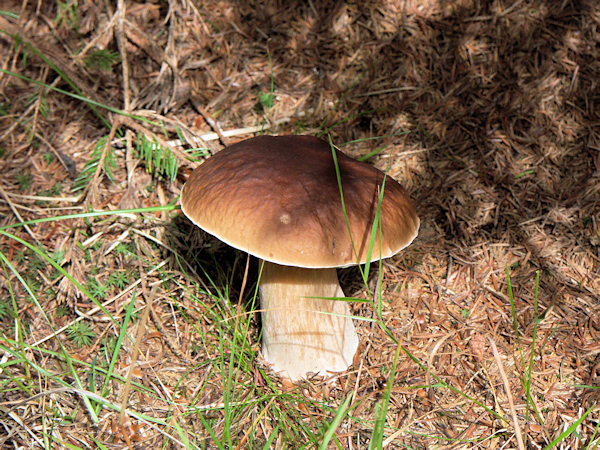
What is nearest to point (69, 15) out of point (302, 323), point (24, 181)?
point (24, 181)

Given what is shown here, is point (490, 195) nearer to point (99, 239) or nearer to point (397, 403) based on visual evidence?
point (397, 403)

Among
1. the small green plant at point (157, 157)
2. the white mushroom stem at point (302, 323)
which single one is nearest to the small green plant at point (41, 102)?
the small green plant at point (157, 157)

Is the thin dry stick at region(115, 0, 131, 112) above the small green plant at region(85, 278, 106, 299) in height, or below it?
above

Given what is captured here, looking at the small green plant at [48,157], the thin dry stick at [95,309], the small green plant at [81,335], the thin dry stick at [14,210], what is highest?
the small green plant at [48,157]

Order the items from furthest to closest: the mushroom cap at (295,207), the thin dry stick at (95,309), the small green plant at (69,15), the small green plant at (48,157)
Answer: the small green plant at (69,15), the small green plant at (48,157), the thin dry stick at (95,309), the mushroom cap at (295,207)

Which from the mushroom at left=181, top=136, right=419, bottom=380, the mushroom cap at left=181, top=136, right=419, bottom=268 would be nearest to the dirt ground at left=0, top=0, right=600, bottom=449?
the mushroom at left=181, top=136, right=419, bottom=380

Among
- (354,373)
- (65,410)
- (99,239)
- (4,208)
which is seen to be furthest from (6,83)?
(354,373)

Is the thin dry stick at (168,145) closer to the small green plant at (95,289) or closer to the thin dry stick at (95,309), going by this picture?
the thin dry stick at (95,309)

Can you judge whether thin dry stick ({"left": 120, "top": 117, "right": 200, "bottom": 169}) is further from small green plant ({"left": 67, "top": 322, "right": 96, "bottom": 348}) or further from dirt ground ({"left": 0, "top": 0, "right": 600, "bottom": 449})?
small green plant ({"left": 67, "top": 322, "right": 96, "bottom": 348})
